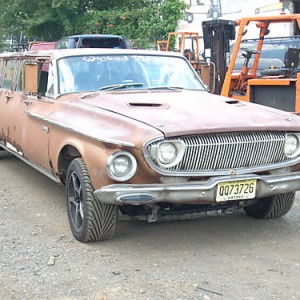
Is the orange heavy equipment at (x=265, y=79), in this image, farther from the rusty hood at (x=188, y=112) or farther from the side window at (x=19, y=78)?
the side window at (x=19, y=78)

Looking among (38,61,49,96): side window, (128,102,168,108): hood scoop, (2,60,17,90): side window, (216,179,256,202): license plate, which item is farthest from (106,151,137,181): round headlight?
(2,60,17,90): side window

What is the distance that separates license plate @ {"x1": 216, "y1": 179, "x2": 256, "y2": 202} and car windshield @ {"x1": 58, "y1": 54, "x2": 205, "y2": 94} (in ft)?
6.15

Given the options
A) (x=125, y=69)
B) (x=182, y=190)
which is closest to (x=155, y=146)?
(x=182, y=190)

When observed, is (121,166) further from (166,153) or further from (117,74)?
(117,74)

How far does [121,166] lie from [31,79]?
2.54 metres

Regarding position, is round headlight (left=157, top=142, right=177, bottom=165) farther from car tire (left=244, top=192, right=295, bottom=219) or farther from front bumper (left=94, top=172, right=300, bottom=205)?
car tire (left=244, top=192, right=295, bottom=219)

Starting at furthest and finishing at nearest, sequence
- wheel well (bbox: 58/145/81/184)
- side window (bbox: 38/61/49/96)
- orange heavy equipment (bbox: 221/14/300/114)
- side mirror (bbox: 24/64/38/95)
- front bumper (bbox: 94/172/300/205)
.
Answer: orange heavy equipment (bbox: 221/14/300/114) → side mirror (bbox: 24/64/38/95) → side window (bbox: 38/61/49/96) → wheel well (bbox: 58/145/81/184) → front bumper (bbox: 94/172/300/205)

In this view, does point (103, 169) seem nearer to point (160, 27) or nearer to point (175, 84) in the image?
point (175, 84)

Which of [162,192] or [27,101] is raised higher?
[27,101]

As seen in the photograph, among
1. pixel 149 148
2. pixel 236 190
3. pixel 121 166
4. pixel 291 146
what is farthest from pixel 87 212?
pixel 291 146

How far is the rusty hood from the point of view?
14.4 feet

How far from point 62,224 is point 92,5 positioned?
22445 mm

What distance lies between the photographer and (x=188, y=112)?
4738 mm

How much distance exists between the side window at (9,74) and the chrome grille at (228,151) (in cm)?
382
